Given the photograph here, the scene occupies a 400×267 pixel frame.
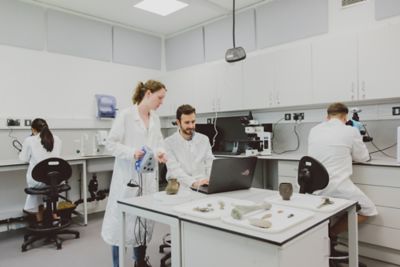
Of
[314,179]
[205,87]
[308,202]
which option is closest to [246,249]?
[308,202]

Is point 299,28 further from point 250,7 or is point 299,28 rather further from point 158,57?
point 158,57

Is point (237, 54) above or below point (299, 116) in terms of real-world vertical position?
above

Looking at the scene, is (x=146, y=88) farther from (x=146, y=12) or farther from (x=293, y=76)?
(x=146, y=12)

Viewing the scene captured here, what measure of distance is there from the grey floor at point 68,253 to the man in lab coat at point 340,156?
1.68 m

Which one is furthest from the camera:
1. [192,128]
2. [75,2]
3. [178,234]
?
[75,2]

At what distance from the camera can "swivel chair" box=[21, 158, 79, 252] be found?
315cm

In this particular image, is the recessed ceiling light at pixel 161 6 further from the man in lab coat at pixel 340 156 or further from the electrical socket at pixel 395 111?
the electrical socket at pixel 395 111

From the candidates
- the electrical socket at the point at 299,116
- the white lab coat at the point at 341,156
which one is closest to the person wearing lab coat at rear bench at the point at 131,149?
the white lab coat at the point at 341,156

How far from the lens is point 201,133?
393 cm

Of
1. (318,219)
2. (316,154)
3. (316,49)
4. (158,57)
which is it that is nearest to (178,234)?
(318,219)

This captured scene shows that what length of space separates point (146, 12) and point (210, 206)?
11.9 feet

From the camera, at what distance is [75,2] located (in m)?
4.08

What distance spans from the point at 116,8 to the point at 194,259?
383 cm

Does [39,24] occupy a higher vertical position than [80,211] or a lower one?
higher
